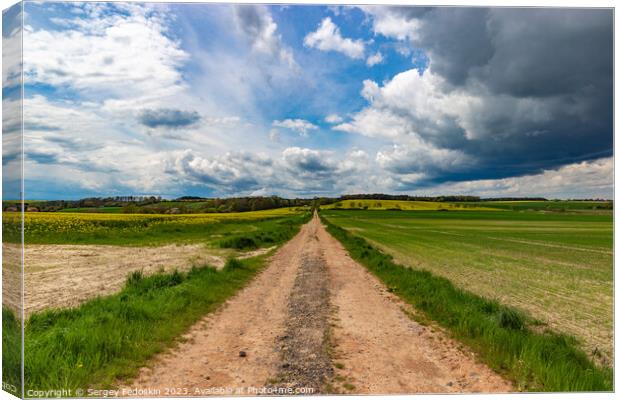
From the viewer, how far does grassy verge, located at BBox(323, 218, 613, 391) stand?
5.05 meters

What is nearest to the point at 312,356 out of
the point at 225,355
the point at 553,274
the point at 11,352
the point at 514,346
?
the point at 225,355

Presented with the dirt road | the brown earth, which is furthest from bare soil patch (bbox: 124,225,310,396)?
the brown earth

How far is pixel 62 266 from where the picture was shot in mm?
15008

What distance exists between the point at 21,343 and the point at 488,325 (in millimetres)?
7463

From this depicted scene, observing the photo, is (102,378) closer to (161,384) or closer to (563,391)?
(161,384)

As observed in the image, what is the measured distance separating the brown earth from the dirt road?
268 cm

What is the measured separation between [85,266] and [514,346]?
16.1 m

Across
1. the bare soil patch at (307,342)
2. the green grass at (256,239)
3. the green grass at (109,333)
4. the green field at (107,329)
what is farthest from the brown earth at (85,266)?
the bare soil patch at (307,342)

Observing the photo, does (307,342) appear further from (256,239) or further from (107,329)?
(256,239)

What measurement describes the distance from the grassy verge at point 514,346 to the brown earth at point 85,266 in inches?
281

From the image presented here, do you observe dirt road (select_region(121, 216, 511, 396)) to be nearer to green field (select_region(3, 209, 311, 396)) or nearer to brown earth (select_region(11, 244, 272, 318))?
green field (select_region(3, 209, 311, 396))

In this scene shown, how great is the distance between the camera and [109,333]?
583cm

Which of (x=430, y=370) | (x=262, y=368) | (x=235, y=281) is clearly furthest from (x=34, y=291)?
(x=430, y=370)

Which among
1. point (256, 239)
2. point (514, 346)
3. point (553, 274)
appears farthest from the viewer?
point (256, 239)
